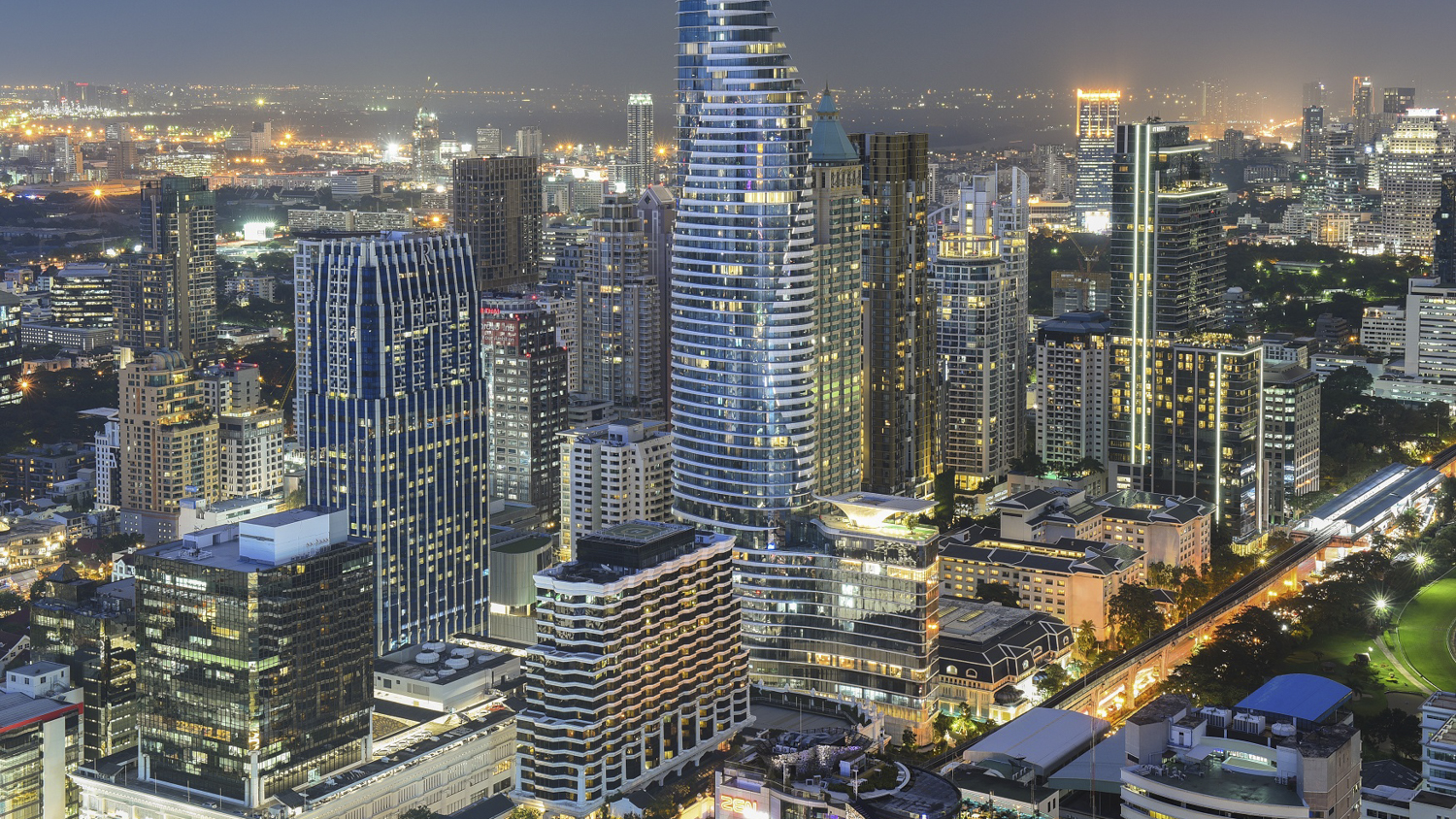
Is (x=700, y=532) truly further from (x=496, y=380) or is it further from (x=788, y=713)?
(x=496, y=380)

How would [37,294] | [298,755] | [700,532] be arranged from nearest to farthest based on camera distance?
[298,755] < [700,532] < [37,294]

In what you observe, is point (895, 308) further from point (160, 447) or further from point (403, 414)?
point (160, 447)

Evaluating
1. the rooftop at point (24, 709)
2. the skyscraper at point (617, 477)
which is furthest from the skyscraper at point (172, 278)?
the rooftop at point (24, 709)

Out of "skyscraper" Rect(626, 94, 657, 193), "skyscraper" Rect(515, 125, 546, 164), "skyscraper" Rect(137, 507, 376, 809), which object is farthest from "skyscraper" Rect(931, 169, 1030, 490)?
"skyscraper" Rect(515, 125, 546, 164)

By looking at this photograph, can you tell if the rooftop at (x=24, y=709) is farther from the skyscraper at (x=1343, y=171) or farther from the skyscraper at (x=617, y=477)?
the skyscraper at (x=1343, y=171)

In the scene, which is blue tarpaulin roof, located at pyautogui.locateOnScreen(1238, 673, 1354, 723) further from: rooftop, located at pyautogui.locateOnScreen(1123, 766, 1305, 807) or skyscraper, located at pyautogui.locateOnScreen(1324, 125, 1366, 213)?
skyscraper, located at pyautogui.locateOnScreen(1324, 125, 1366, 213)

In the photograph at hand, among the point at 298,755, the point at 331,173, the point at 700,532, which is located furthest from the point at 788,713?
the point at 331,173
